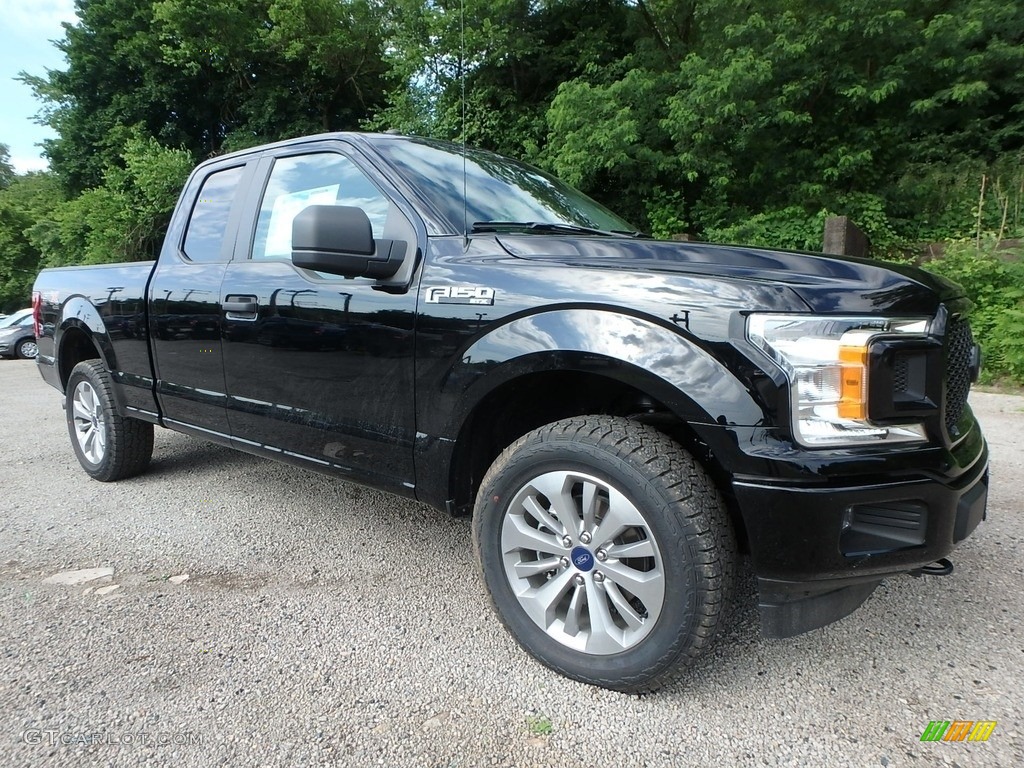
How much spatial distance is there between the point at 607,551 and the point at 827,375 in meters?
0.80

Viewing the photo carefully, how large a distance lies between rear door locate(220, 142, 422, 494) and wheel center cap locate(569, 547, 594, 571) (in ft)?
2.44

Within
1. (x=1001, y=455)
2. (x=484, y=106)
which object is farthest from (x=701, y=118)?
(x=1001, y=455)

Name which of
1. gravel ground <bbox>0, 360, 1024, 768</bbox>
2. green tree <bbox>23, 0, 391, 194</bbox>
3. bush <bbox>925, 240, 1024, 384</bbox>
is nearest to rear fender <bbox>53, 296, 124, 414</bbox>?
gravel ground <bbox>0, 360, 1024, 768</bbox>

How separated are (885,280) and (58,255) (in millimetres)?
27625

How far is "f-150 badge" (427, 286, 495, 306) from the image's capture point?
7.02ft

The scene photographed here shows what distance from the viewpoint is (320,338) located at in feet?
8.52

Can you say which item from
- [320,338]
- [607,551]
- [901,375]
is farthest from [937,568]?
[320,338]

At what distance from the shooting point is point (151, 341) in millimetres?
3531

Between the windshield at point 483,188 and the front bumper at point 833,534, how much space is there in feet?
4.84

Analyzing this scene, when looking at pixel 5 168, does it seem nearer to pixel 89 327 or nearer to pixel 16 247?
pixel 16 247

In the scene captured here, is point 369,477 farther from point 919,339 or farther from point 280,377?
point 919,339

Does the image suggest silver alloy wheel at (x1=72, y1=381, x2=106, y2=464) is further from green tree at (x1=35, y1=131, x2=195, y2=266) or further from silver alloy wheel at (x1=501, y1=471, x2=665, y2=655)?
green tree at (x1=35, y1=131, x2=195, y2=266)

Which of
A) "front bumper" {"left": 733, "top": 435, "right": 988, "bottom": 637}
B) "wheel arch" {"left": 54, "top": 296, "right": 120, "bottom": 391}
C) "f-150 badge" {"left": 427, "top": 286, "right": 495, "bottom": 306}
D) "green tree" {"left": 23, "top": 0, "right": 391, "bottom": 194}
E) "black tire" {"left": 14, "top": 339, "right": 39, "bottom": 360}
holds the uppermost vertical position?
"green tree" {"left": 23, "top": 0, "right": 391, "bottom": 194}

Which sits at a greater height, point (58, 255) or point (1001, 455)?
point (58, 255)
